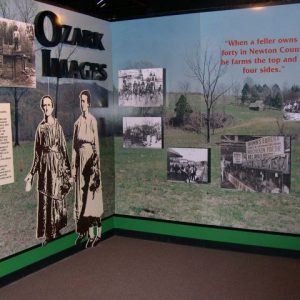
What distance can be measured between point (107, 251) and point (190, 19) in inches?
117

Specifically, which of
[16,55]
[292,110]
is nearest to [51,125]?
[16,55]

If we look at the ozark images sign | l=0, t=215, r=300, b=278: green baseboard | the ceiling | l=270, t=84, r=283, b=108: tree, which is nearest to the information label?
the ozark images sign

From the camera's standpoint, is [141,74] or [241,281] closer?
[241,281]

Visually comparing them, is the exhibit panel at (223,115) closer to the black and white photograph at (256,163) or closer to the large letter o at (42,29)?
the black and white photograph at (256,163)

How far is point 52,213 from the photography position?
484 cm

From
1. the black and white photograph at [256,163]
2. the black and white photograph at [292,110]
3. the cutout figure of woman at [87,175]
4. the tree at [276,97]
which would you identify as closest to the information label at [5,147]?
the cutout figure of woman at [87,175]

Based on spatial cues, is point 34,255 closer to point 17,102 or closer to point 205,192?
point 17,102

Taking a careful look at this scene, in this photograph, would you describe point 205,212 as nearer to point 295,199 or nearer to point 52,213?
point 295,199

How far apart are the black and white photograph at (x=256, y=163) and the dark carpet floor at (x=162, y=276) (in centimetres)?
82

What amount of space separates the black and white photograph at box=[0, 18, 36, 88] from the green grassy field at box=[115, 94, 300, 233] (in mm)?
1818

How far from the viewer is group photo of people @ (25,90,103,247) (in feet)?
15.3

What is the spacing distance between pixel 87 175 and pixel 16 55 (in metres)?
1.75

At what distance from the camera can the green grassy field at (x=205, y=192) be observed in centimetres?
500

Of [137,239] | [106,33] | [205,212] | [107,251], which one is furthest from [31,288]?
[106,33]
